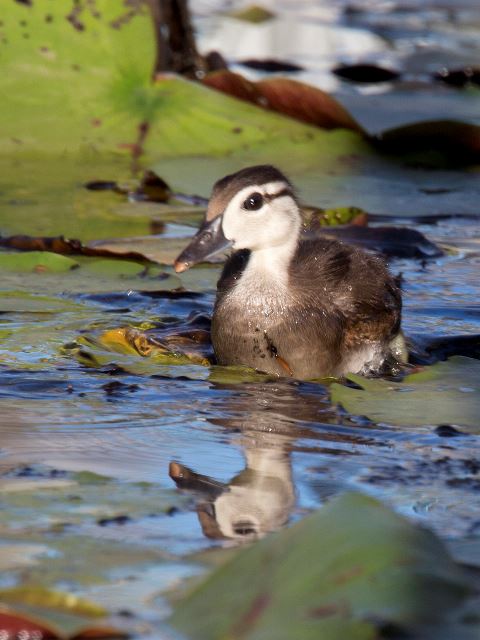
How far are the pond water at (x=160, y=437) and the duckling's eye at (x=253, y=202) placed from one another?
0.68 metres

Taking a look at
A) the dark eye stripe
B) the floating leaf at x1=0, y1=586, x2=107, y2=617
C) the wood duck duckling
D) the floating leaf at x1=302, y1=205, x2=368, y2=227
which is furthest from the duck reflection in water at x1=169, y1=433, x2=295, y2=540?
the floating leaf at x1=302, y1=205, x2=368, y2=227

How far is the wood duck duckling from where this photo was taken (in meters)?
5.41

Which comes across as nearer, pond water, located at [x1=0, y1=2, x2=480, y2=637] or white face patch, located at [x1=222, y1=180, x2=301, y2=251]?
pond water, located at [x1=0, y1=2, x2=480, y2=637]

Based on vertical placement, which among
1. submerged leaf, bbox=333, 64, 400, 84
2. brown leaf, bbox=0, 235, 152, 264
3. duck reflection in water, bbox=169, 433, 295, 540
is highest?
submerged leaf, bbox=333, 64, 400, 84

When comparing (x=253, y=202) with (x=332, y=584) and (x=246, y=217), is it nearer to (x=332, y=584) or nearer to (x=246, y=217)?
(x=246, y=217)

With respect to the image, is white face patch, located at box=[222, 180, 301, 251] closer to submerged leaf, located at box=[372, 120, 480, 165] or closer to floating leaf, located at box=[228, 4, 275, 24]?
submerged leaf, located at box=[372, 120, 480, 165]

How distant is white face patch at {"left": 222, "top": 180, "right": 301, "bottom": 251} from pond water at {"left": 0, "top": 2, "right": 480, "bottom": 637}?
56 centimetres

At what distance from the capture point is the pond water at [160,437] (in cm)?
345

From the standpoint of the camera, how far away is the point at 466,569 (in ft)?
10.6

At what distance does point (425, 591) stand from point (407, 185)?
18.7 feet

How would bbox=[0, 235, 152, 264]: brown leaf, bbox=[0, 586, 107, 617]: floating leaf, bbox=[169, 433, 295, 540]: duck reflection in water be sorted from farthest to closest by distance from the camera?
bbox=[0, 235, 152, 264]: brown leaf
bbox=[169, 433, 295, 540]: duck reflection in water
bbox=[0, 586, 107, 617]: floating leaf

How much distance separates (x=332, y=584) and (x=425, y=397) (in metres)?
2.02

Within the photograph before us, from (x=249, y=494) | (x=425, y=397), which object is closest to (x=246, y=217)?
(x=425, y=397)

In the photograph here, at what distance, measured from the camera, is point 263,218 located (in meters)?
5.52
